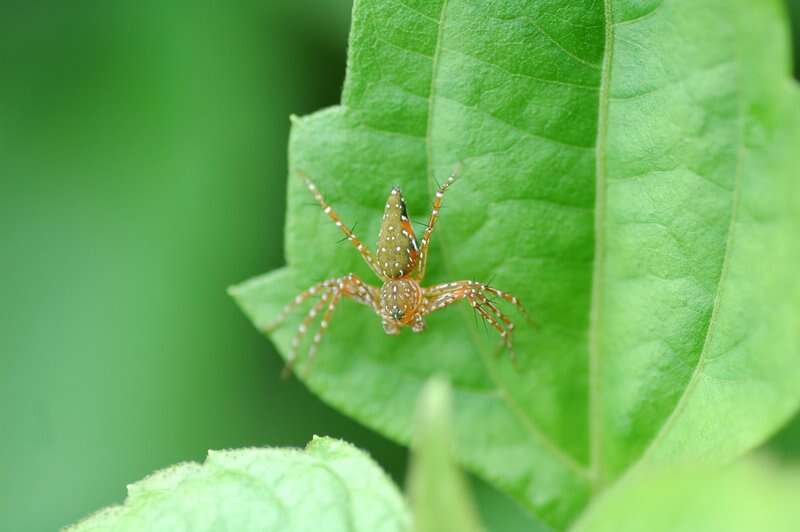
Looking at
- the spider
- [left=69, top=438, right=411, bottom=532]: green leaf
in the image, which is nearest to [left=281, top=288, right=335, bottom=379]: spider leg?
the spider

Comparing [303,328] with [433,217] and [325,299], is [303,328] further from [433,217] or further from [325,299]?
[433,217]

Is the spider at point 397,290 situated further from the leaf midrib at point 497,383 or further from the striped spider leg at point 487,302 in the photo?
the leaf midrib at point 497,383

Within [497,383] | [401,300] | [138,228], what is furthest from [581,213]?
[138,228]

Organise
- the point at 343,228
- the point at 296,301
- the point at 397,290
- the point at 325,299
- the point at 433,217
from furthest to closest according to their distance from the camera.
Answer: the point at 397,290, the point at 325,299, the point at 296,301, the point at 343,228, the point at 433,217

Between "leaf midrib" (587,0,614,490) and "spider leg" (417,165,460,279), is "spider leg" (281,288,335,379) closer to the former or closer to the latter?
"spider leg" (417,165,460,279)

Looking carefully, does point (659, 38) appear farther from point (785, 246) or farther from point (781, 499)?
point (781, 499)

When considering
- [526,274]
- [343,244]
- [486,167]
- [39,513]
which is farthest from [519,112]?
[39,513]

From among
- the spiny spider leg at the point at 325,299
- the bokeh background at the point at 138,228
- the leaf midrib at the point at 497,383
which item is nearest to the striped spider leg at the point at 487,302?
the leaf midrib at the point at 497,383
